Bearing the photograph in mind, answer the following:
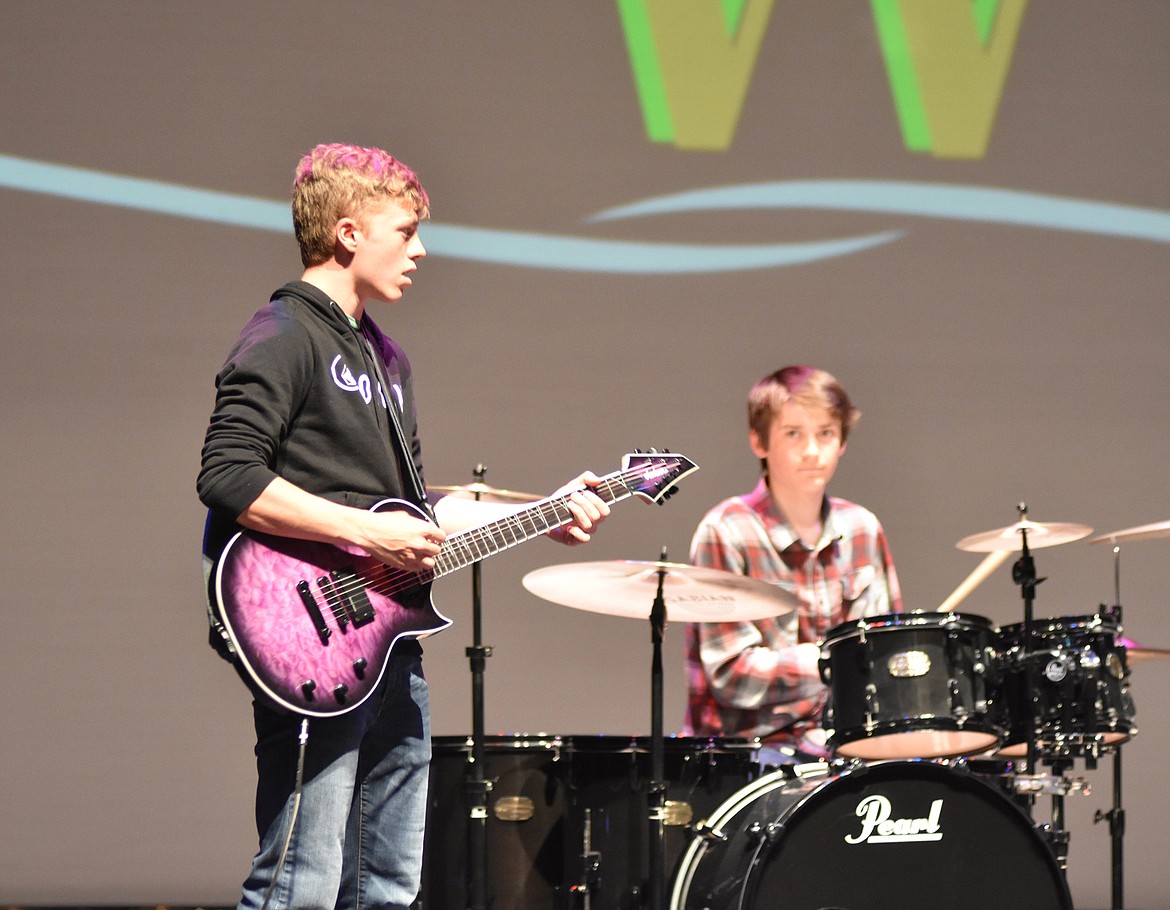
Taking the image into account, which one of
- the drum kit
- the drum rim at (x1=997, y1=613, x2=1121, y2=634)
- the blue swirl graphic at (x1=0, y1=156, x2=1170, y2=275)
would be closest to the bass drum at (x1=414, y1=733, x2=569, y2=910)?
the drum kit

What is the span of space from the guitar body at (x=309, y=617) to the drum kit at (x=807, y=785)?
40.1 inches

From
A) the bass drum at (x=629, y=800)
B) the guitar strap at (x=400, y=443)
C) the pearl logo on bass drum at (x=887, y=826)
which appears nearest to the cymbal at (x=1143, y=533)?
the pearl logo on bass drum at (x=887, y=826)

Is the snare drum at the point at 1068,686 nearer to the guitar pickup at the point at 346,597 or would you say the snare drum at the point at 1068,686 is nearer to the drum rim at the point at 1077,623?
the drum rim at the point at 1077,623

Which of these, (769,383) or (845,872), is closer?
(845,872)

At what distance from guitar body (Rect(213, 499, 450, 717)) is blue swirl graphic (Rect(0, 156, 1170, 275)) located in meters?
2.61

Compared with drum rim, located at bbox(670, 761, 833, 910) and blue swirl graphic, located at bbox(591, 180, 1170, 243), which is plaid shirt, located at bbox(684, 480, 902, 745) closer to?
drum rim, located at bbox(670, 761, 833, 910)

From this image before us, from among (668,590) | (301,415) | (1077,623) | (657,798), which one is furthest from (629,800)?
(301,415)

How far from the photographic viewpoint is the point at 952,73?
15.9 feet

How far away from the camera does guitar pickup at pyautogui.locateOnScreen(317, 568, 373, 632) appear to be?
2.08m

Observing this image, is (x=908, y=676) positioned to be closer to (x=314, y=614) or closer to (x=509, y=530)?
(x=509, y=530)

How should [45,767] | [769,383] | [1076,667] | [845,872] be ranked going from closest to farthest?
1. [845,872]
2. [1076,667]
3. [769,383]
4. [45,767]

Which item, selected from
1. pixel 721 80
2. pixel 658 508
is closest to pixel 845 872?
pixel 658 508

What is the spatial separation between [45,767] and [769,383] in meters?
2.61

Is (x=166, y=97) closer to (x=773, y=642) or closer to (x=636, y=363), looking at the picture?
(x=636, y=363)
